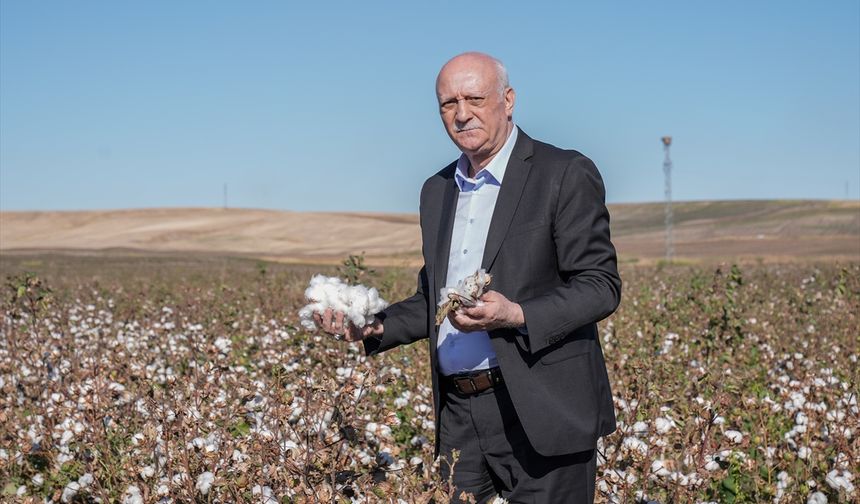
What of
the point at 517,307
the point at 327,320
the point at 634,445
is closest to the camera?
the point at 517,307

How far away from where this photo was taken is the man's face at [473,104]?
2914 mm

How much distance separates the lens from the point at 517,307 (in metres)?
2.62

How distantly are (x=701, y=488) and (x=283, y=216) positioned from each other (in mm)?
78689

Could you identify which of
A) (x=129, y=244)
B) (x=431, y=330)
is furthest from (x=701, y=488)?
(x=129, y=244)

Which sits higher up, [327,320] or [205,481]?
[327,320]

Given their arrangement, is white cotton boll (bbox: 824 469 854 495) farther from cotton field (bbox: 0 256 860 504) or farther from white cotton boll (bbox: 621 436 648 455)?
white cotton boll (bbox: 621 436 648 455)

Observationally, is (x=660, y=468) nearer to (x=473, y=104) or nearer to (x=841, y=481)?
(x=841, y=481)

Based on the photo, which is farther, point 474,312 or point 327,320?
point 327,320

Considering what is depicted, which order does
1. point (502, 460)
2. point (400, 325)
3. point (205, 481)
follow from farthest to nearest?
point (400, 325), point (205, 481), point (502, 460)

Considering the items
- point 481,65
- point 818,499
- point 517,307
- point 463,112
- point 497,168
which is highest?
point 481,65

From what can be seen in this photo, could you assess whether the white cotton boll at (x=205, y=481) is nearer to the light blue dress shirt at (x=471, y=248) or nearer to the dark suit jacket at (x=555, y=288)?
the light blue dress shirt at (x=471, y=248)

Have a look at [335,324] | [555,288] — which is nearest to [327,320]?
[335,324]

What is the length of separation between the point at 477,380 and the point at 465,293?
0.61 meters

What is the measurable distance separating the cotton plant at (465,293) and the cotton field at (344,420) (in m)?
0.40
